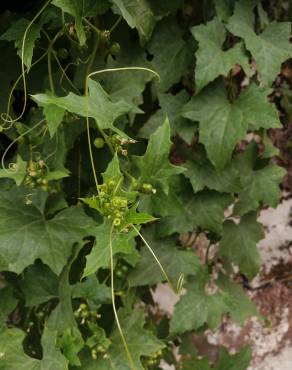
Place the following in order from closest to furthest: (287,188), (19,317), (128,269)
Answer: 1. (128,269)
2. (19,317)
3. (287,188)

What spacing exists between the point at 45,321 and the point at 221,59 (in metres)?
0.73

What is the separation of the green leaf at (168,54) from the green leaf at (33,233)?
377 millimetres

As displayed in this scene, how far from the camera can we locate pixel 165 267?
4.96 ft

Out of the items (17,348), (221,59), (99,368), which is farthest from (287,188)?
(17,348)

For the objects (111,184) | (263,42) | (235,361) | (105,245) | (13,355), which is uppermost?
(263,42)

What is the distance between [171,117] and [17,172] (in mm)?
401

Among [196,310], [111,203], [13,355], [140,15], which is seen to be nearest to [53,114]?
[111,203]

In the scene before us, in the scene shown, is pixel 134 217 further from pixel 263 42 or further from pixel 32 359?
pixel 263 42

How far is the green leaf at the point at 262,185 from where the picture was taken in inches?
59.6

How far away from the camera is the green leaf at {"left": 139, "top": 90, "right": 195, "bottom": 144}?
1406mm

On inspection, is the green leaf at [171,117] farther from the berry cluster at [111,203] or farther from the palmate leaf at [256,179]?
the berry cluster at [111,203]

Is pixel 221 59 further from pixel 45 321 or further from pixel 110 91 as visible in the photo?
pixel 45 321

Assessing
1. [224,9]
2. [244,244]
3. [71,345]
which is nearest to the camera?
[71,345]

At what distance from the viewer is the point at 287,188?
6.44 feet
